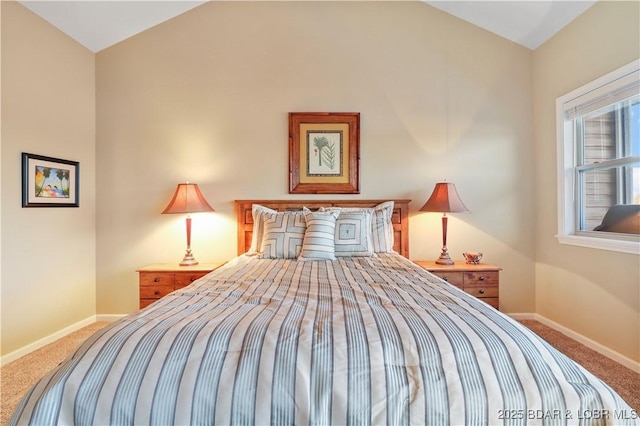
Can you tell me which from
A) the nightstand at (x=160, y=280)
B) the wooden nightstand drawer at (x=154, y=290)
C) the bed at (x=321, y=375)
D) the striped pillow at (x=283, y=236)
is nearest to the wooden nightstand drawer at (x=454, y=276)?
the striped pillow at (x=283, y=236)

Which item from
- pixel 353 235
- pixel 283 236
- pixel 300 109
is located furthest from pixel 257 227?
pixel 300 109

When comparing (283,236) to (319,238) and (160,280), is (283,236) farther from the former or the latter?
(160,280)

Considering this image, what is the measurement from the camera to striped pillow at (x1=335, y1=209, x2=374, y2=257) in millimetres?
2352

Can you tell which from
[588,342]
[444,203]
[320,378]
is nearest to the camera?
[320,378]

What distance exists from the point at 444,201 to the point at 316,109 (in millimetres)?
1534

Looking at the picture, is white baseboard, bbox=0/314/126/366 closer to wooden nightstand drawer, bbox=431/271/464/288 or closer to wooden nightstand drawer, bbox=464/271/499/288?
wooden nightstand drawer, bbox=431/271/464/288

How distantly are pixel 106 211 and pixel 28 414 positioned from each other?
2.73 metres

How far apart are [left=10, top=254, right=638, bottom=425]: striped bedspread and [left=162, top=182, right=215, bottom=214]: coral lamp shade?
1.82 meters

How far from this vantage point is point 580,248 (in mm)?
2475

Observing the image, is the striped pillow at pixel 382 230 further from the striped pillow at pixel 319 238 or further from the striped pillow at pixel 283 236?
the striped pillow at pixel 283 236

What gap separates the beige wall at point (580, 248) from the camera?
208 cm

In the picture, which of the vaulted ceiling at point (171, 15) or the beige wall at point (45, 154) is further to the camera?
the vaulted ceiling at point (171, 15)

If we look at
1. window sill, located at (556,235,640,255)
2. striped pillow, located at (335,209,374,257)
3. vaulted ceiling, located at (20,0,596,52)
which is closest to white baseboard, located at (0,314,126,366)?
striped pillow, located at (335,209,374,257)

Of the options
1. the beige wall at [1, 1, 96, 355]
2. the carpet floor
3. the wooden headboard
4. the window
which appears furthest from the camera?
the wooden headboard
